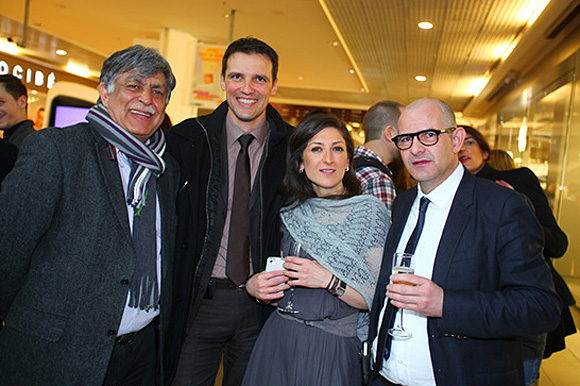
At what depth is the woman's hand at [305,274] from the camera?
6.97 ft

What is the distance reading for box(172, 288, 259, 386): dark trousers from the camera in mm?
2424

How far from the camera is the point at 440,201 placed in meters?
1.94

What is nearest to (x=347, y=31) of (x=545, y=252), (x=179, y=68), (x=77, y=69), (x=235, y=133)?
(x=179, y=68)

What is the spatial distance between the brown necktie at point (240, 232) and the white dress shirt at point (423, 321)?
80cm

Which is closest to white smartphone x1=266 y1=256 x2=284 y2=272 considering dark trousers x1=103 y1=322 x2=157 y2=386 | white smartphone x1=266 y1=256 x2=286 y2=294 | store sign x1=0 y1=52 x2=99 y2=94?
white smartphone x1=266 y1=256 x2=286 y2=294

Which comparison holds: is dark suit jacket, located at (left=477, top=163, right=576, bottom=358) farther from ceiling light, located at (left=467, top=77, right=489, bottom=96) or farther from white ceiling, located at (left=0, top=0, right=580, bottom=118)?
ceiling light, located at (left=467, top=77, right=489, bottom=96)

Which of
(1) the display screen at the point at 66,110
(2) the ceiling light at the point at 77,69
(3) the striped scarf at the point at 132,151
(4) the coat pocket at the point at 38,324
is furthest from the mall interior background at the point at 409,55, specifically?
(4) the coat pocket at the point at 38,324

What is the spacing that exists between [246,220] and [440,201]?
961 millimetres

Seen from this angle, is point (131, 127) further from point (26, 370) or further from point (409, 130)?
point (409, 130)

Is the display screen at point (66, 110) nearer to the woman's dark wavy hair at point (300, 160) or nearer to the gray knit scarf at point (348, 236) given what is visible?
the woman's dark wavy hair at point (300, 160)

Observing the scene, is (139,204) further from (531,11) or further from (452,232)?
(531,11)

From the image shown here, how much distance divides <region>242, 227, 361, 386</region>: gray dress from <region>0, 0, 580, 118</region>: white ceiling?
17.8 ft

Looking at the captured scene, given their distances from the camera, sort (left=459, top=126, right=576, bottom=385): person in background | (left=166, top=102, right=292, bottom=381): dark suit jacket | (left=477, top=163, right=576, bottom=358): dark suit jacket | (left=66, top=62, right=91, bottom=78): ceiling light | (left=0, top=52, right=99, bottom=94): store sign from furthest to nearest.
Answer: (left=66, top=62, right=91, bottom=78): ceiling light → (left=0, top=52, right=99, bottom=94): store sign → (left=477, top=163, right=576, bottom=358): dark suit jacket → (left=459, top=126, right=576, bottom=385): person in background → (left=166, top=102, right=292, bottom=381): dark suit jacket

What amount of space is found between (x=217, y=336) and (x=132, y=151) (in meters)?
1.01
